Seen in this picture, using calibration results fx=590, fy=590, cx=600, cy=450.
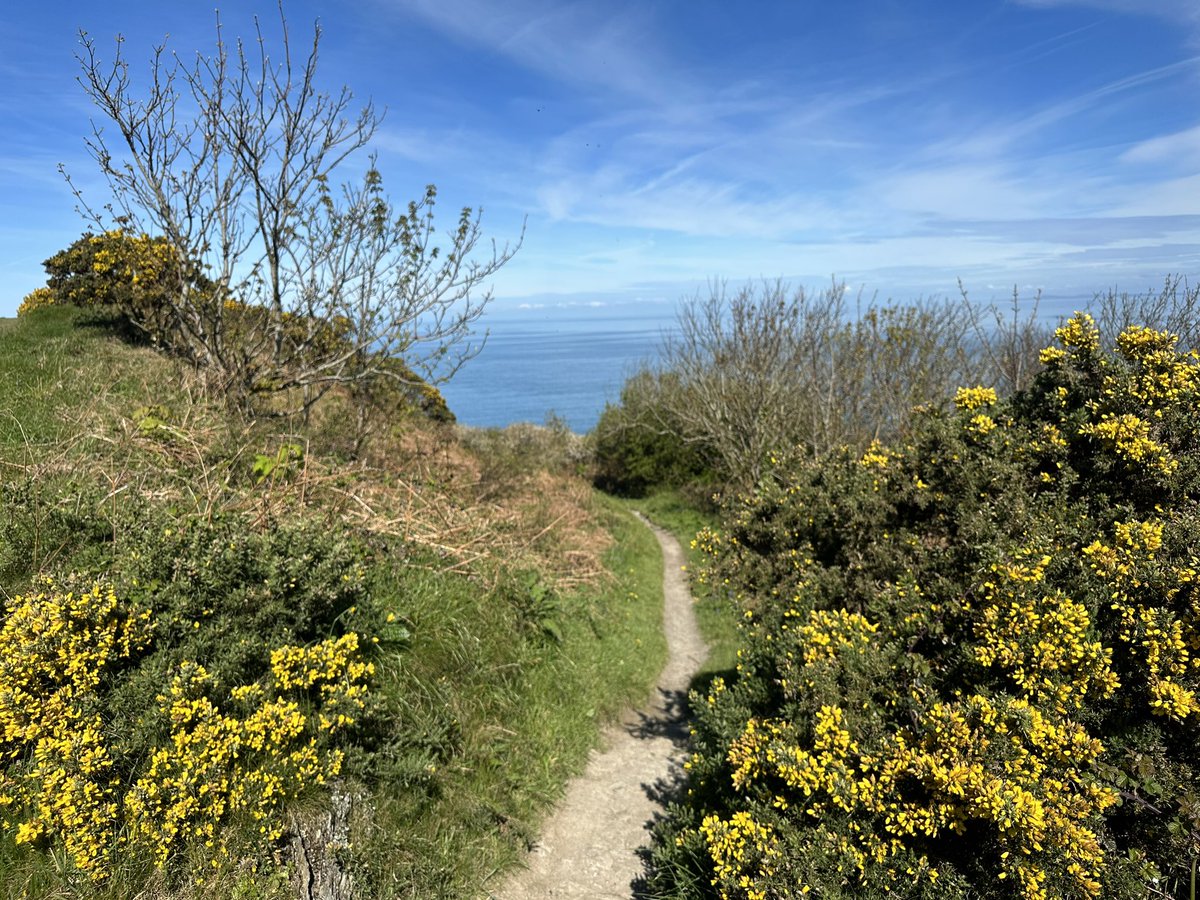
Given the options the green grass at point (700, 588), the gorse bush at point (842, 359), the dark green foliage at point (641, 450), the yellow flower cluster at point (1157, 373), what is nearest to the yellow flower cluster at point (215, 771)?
the green grass at point (700, 588)

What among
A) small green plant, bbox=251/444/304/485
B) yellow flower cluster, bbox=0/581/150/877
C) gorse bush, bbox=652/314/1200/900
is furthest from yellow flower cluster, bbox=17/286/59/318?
gorse bush, bbox=652/314/1200/900

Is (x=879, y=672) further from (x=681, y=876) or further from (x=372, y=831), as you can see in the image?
(x=372, y=831)

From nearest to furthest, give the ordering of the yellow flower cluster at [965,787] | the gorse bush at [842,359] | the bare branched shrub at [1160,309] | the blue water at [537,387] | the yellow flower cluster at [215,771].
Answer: the yellow flower cluster at [965,787] → the yellow flower cluster at [215,771] → the bare branched shrub at [1160,309] → the gorse bush at [842,359] → the blue water at [537,387]

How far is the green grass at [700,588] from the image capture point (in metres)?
10.1

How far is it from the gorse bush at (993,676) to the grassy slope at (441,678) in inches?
64.9

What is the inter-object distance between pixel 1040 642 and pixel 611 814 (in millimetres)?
4544

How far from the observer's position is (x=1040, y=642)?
141 inches

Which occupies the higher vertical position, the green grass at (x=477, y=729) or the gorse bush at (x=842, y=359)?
the gorse bush at (x=842, y=359)

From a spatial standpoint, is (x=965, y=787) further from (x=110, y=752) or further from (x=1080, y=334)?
(x=110, y=752)

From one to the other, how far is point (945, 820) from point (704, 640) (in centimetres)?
961

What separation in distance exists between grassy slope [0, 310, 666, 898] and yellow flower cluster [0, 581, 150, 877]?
0.67 feet

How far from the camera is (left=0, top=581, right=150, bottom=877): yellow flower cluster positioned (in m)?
3.21

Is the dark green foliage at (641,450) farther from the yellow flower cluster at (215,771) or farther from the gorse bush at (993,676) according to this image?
the yellow flower cluster at (215,771)

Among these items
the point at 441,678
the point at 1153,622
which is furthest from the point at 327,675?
the point at 1153,622
